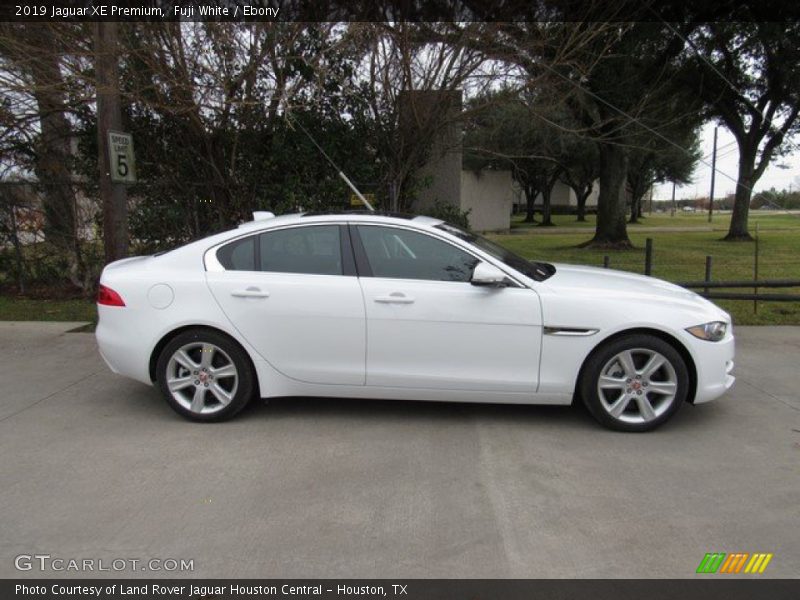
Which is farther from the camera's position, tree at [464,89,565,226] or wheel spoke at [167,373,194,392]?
tree at [464,89,565,226]

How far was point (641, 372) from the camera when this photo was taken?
170 inches

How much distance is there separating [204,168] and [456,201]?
457cm

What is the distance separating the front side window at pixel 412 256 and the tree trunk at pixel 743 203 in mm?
21353

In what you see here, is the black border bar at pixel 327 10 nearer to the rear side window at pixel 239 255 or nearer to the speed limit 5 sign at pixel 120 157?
the speed limit 5 sign at pixel 120 157

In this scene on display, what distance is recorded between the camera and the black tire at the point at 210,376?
4.55 metres

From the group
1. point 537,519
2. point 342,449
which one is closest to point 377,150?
point 342,449

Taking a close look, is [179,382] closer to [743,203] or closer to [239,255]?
[239,255]

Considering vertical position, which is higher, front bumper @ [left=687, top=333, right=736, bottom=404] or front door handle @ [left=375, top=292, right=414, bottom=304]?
front door handle @ [left=375, top=292, right=414, bottom=304]

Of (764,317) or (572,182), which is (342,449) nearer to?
(764,317)

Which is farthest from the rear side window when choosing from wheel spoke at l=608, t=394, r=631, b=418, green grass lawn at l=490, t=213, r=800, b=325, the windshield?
green grass lawn at l=490, t=213, r=800, b=325

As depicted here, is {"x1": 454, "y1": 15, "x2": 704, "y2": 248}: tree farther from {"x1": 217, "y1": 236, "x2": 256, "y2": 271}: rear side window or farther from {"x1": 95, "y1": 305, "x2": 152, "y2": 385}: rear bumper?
{"x1": 95, "y1": 305, "x2": 152, "y2": 385}: rear bumper

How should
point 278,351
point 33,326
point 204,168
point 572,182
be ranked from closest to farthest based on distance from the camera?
1. point 278,351
2. point 33,326
3. point 204,168
4. point 572,182

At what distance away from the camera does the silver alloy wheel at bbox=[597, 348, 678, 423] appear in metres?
4.32
